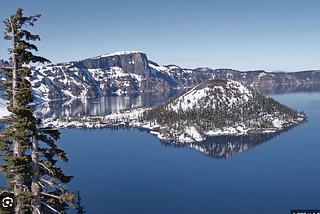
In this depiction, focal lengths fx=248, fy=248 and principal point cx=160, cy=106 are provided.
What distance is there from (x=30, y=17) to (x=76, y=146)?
172 m

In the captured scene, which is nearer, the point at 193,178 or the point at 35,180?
the point at 35,180

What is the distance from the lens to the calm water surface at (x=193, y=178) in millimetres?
90750

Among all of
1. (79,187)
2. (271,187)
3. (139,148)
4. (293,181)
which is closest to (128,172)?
(79,187)

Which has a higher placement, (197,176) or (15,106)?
(15,106)

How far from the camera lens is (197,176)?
120 meters

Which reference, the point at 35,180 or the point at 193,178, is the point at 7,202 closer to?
the point at 35,180

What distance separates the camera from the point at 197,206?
89.8 metres

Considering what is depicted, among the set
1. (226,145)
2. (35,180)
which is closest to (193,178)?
(226,145)

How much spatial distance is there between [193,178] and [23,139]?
106 metres

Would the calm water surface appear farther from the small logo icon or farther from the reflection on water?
the small logo icon

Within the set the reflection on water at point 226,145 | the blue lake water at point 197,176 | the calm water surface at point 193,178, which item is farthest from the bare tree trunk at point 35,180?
the reflection on water at point 226,145

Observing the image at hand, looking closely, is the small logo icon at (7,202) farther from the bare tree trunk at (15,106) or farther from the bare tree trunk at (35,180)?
the bare tree trunk at (35,180)

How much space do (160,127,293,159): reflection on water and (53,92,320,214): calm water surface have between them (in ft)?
19.6

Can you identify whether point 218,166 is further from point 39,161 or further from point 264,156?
point 39,161
